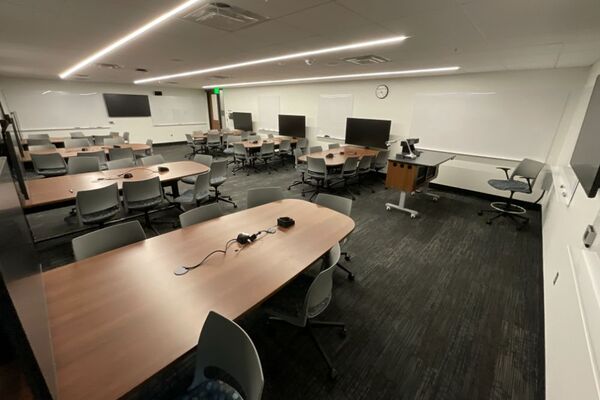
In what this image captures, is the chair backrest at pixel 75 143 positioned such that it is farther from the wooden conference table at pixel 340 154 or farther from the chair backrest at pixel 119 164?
the wooden conference table at pixel 340 154

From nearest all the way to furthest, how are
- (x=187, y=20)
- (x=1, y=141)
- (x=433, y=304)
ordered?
1. (x=1, y=141)
2. (x=433, y=304)
3. (x=187, y=20)

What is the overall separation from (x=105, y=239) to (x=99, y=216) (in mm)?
1500

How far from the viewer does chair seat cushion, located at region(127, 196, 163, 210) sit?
3173 mm

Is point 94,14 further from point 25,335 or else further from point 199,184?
point 25,335

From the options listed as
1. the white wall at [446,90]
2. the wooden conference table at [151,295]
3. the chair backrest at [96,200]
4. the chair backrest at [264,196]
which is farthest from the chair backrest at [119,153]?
the white wall at [446,90]

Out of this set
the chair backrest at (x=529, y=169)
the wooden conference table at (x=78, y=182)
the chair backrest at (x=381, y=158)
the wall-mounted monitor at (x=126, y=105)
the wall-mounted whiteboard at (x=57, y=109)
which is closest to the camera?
the wooden conference table at (x=78, y=182)

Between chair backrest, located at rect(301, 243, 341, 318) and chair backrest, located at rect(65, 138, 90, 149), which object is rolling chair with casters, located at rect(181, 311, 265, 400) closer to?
chair backrest, located at rect(301, 243, 341, 318)

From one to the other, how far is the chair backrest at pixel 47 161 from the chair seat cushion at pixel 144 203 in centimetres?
272

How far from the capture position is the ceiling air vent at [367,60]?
3832mm

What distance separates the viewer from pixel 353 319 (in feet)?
7.00

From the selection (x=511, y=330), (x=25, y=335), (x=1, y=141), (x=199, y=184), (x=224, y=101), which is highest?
(x=224, y=101)

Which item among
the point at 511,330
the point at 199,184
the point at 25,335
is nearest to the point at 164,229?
the point at 199,184

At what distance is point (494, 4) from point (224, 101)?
1116 cm

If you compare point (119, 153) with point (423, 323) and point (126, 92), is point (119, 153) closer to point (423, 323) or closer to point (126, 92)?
point (423, 323)
